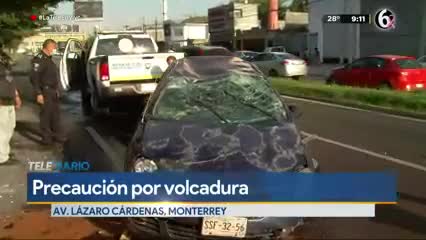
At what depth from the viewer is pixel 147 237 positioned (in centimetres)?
488

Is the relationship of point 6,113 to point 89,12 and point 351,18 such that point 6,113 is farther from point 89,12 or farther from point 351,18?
point 351,18

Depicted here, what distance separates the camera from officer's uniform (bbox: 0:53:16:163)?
8.63 meters

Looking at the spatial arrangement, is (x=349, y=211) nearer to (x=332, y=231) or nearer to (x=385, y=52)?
(x=332, y=231)

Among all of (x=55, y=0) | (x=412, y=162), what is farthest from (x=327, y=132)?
(x=55, y=0)

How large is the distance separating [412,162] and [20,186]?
214 inches

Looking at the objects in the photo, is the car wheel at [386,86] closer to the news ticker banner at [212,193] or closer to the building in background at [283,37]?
the news ticker banner at [212,193]

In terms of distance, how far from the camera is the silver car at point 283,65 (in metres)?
27.4

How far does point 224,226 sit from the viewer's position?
4.57m

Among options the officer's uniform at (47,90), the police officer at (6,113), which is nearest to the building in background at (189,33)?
the officer's uniform at (47,90)

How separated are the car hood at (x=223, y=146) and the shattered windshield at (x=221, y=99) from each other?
31 centimetres

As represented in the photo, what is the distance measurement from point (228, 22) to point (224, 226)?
223ft

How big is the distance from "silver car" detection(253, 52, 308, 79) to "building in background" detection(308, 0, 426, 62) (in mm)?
15541

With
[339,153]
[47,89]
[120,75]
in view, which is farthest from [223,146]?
[120,75]

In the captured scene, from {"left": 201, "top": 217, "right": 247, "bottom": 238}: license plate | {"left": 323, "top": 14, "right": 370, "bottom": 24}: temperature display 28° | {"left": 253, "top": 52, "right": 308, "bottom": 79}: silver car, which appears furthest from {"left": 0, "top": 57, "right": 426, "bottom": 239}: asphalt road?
{"left": 323, "top": 14, "right": 370, "bottom": 24}: temperature display 28°
